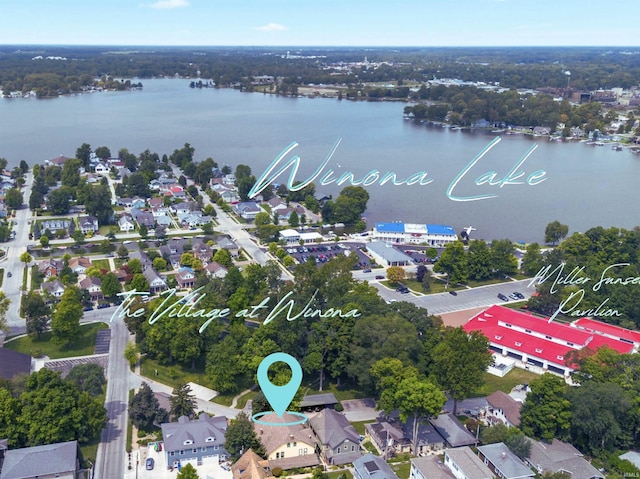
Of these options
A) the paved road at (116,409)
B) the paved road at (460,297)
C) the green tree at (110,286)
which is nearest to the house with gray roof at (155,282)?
the green tree at (110,286)

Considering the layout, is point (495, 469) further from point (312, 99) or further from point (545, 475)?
point (312, 99)

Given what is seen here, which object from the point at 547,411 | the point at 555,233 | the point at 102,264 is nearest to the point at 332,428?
the point at 547,411

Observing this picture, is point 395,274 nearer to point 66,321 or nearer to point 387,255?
point 387,255

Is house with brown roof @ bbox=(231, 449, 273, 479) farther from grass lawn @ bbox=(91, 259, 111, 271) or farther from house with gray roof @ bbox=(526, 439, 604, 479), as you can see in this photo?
grass lawn @ bbox=(91, 259, 111, 271)

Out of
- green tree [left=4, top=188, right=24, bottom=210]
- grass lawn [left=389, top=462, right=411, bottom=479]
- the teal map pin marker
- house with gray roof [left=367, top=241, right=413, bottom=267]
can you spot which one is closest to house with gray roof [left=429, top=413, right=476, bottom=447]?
grass lawn [left=389, top=462, right=411, bottom=479]

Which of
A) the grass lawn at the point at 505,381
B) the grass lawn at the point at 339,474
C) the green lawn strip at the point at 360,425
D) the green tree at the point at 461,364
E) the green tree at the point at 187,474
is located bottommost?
the grass lawn at the point at 505,381

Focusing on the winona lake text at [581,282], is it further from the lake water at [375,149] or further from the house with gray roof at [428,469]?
the house with gray roof at [428,469]

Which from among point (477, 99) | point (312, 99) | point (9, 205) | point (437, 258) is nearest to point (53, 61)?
point (312, 99)
